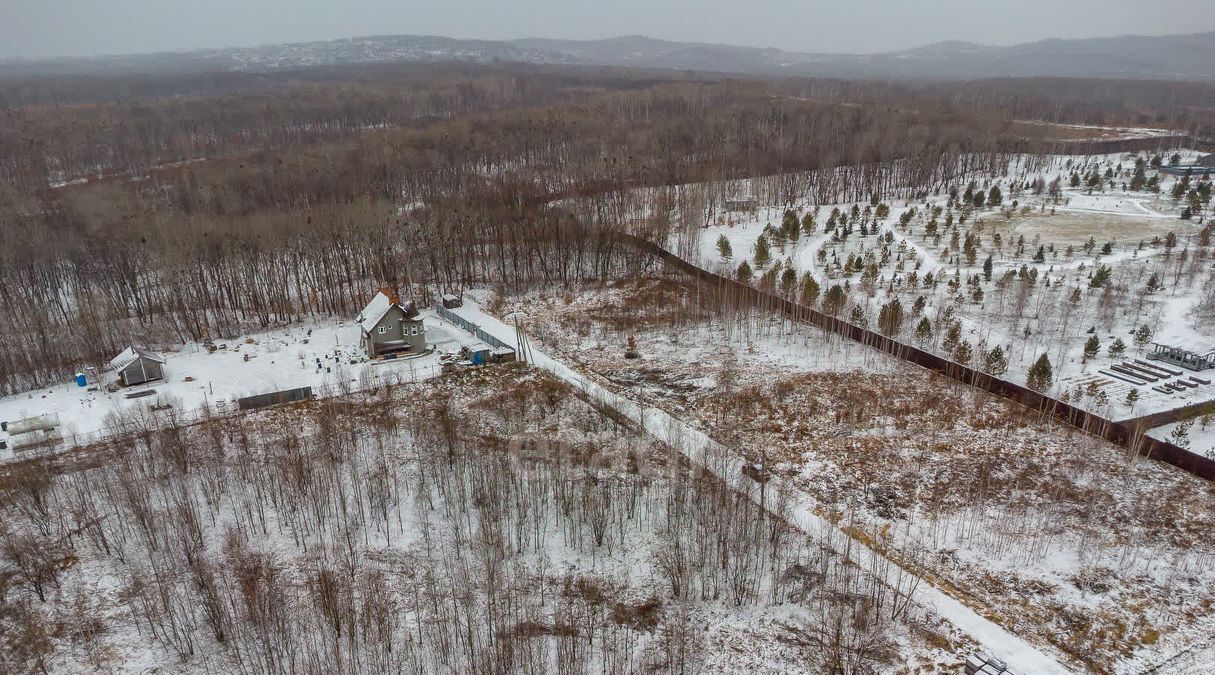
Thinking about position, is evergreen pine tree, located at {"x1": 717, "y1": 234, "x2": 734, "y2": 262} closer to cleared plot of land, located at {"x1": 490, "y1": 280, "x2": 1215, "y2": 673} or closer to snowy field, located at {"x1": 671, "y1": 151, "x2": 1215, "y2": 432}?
snowy field, located at {"x1": 671, "y1": 151, "x2": 1215, "y2": 432}

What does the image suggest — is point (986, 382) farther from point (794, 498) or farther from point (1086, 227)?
point (1086, 227)

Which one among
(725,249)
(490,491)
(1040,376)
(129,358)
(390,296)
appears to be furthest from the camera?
(725,249)

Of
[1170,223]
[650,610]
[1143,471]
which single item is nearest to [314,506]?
[650,610]

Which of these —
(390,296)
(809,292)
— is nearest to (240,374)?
(390,296)

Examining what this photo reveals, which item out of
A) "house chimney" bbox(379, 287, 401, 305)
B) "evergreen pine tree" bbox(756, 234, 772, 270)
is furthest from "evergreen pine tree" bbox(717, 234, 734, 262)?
"house chimney" bbox(379, 287, 401, 305)

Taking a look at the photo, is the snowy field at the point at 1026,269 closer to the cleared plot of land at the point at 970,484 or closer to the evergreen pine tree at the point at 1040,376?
the evergreen pine tree at the point at 1040,376

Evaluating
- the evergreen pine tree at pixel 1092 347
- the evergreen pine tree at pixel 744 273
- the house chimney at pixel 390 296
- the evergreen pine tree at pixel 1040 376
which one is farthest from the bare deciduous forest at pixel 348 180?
the evergreen pine tree at pixel 1092 347
